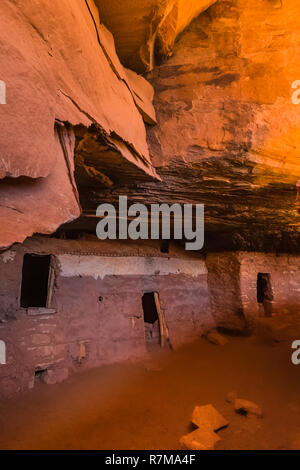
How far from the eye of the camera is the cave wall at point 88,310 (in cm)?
469

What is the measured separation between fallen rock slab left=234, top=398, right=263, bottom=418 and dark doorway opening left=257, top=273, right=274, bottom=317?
4.30m

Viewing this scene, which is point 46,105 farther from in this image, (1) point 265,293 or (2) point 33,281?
(1) point 265,293

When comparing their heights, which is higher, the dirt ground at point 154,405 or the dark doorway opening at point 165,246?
the dark doorway opening at point 165,246

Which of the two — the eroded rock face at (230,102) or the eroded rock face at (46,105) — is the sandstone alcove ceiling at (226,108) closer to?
the eroded rock face at (230,102)

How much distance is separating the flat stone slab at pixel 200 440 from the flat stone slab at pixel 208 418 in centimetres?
9

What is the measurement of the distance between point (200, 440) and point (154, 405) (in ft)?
3.69

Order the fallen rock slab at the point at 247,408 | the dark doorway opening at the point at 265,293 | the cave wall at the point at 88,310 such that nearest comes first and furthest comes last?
the fallen rock slab at the point at 247,408 → the cave wall at the point at 88,310 → the dark doorway opening at the point at 265,293

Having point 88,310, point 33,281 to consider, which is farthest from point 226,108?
point 33,281

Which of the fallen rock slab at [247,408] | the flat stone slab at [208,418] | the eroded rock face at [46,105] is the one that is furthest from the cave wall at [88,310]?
the eroded rock face at [46,105]

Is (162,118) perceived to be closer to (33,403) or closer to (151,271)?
(151,271)

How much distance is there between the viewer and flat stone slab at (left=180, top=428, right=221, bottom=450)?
3361mm

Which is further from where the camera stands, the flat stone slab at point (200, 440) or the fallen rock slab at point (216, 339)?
the fallen rock slab at point (216, 339)

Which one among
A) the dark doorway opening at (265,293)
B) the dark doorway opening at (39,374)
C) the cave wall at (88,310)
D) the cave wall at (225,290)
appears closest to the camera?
the cave wall at (88,310)

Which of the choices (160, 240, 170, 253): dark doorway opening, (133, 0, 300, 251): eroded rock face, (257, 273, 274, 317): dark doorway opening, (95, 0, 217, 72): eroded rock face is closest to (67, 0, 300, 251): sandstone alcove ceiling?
(133, 0, 300, 251): eroded rock face
